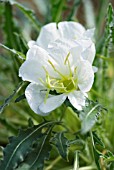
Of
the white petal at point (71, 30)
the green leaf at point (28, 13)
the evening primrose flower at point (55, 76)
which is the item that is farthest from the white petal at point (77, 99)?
the green leaf at point (28, 13)

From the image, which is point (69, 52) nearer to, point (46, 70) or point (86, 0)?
point (46, 70)

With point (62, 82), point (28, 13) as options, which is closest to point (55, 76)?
point (62, 82)

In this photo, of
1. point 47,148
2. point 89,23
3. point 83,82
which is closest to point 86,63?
point 83,82

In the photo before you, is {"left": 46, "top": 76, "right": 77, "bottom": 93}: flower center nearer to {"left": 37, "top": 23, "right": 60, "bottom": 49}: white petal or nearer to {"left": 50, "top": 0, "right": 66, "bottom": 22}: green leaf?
{"left": 37, "top": 23, "right": 60, "bottom": 49}: white petal

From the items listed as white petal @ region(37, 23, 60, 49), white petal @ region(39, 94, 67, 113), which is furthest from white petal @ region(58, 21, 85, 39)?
white petal @ region(39, 94, 67, 113)

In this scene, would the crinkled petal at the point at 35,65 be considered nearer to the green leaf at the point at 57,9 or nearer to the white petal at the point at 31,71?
the white petal at the point at 31,71
